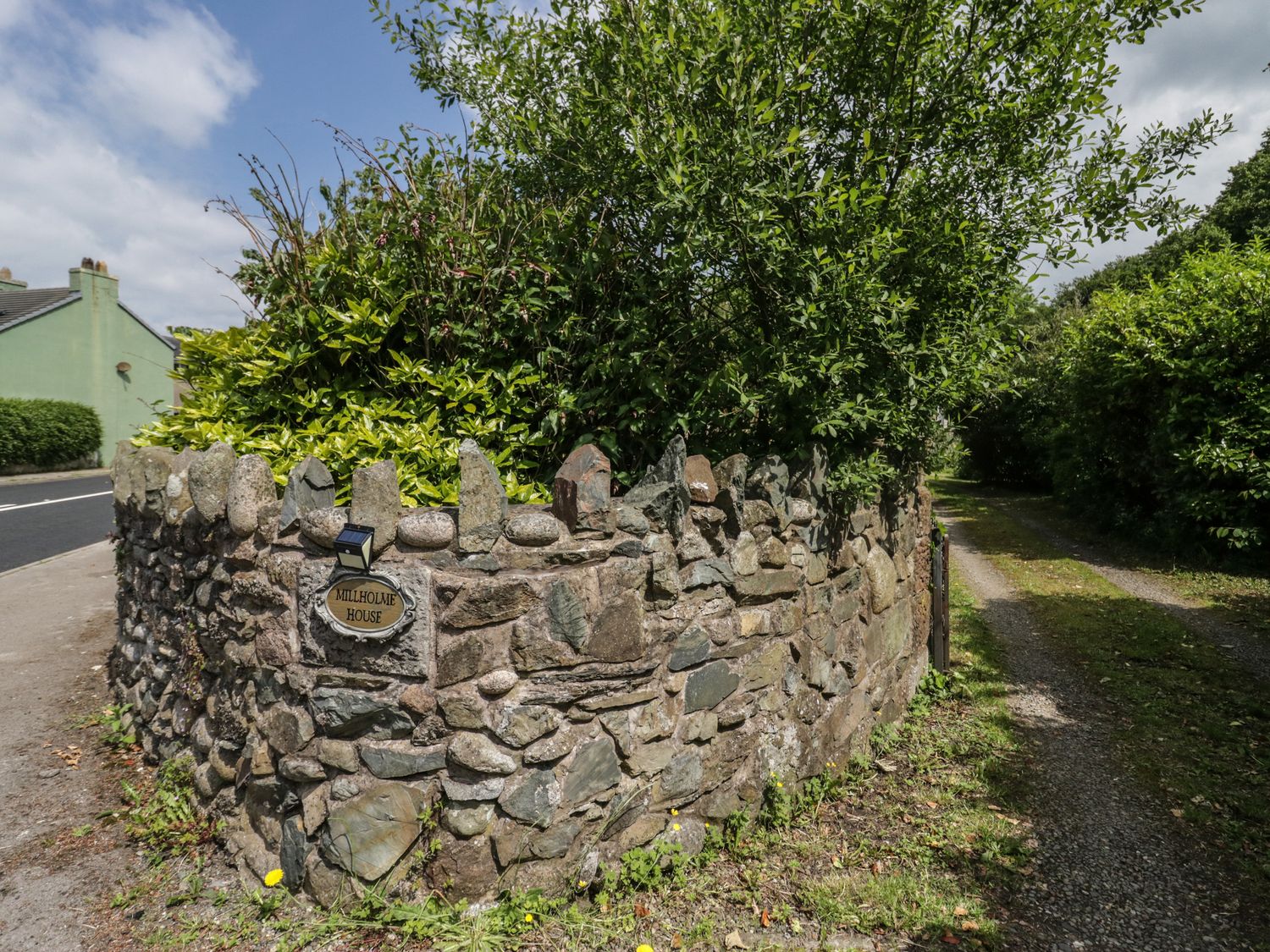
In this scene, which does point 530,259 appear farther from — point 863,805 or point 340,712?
point 863,805

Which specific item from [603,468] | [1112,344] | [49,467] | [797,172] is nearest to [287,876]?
[603,468]

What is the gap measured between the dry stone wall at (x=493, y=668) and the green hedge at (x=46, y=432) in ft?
74.6

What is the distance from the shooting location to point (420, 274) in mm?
4273

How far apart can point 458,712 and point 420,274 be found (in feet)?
8.59

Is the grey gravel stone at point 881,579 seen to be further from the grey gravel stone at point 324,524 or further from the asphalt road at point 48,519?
the asphalt road at point 48,519

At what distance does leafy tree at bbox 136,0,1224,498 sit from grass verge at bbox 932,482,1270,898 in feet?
8.50

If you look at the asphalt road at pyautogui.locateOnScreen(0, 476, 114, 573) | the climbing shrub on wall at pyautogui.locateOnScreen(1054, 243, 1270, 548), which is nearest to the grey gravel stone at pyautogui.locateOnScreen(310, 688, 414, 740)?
the asphalt road at pyautogui.locateOnScreen(0, 476, 114, 573)

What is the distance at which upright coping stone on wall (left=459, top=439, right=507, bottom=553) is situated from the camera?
9.61ft

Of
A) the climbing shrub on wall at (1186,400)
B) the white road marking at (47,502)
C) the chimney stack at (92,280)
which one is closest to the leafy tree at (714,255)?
the climbing shrub on wall at (1186,400)

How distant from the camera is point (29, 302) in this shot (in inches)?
1007

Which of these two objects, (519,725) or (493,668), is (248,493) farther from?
(519,725)

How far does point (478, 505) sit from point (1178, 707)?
227 inches

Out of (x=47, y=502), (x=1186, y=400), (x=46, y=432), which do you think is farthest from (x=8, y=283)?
(x=1186, y=400)

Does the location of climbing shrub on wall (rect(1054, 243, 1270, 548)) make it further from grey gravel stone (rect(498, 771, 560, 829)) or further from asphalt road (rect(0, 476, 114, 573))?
asphalt road (rect(0, 476, 114, 573))
